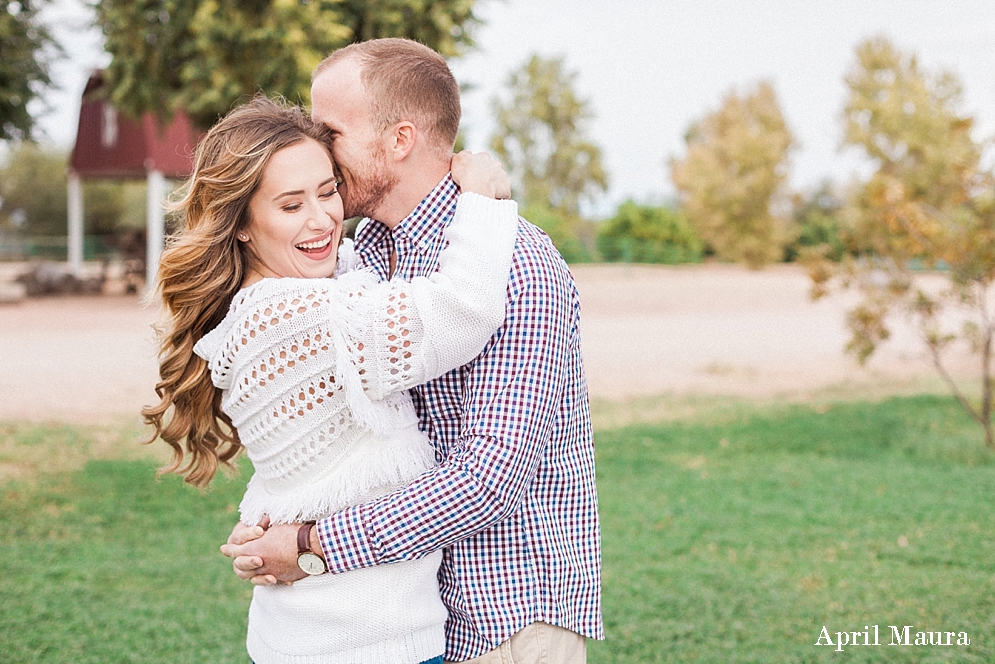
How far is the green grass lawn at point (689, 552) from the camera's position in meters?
4.80

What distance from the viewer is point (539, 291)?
1.91 metres

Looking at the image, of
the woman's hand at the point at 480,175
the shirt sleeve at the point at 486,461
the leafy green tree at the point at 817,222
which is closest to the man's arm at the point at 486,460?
the shirt sleeve at the point at 486,461

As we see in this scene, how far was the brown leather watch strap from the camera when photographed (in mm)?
1889

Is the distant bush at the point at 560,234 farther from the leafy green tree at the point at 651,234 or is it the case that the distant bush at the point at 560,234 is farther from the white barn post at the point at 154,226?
the white barn post at the point at 154,226

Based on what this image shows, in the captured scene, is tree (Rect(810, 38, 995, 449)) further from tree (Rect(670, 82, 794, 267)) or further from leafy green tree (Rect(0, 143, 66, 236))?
leafy green tree (Rect(0, 143, 66, 236))

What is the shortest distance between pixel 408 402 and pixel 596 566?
0.54 metres

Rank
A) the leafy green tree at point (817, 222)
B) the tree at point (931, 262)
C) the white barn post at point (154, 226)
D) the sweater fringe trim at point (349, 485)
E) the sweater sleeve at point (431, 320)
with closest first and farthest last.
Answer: the sweater sleeve at point (431, 320), the sweater fringe trim at point (349, 485), the tree at point (931, 262), the white barn post at point (154, 226), the leafy green tree at point (817, 222)

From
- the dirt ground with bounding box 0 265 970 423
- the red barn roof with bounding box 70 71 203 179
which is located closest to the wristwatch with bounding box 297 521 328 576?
the dirt ground with bounding box 0 265 970 423

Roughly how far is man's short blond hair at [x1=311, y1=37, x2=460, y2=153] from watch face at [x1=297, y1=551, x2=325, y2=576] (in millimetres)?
922

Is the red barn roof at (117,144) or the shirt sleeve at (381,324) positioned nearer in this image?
the shirt sleeve at (381,324)

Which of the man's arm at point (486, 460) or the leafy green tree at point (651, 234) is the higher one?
the man's arm at point (486, 460)

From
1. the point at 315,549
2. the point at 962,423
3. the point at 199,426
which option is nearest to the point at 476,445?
the point at 315,549

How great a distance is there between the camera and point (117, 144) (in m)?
25.7

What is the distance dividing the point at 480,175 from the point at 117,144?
2605cm
